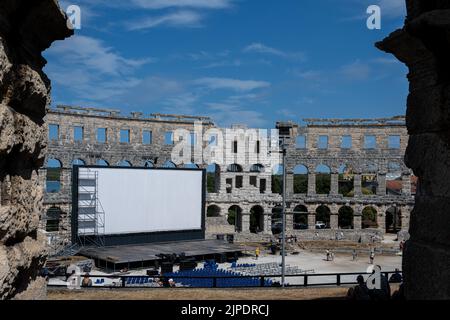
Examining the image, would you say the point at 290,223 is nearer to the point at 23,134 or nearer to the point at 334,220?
the point at 334,220

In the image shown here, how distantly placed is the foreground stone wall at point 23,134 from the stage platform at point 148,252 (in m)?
22.9

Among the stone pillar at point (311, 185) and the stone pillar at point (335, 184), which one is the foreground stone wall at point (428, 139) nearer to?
the stone pillar at point (311, 185)

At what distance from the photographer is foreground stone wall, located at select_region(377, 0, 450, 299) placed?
362 cm

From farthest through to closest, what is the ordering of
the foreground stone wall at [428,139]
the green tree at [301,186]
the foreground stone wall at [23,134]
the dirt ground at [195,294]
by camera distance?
the green tree at [301,186], the dirt ground at [195,294], the foreground stone wall at [428,139], the foreground stone wall at [23,134]

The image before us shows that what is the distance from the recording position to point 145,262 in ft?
92.5

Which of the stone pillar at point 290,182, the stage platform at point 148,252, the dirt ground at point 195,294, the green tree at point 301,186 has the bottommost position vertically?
the stage platform at point 148,252

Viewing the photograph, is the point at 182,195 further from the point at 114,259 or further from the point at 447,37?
the point at 447,37

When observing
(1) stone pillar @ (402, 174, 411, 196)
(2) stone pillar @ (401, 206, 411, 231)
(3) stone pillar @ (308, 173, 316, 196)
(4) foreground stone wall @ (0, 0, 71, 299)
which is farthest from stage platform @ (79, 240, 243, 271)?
(4) foreground stone wall @ (0, 0, 71, 299)

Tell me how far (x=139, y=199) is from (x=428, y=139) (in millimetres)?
29207

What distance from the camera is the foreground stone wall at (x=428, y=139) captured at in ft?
11.9

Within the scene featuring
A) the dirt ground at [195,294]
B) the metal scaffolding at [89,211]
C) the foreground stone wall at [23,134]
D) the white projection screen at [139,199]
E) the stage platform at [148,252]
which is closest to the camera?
the foreground stone wall at [23,134]

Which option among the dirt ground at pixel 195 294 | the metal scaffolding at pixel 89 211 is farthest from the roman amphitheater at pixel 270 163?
the dirt ground at pixel 195 294

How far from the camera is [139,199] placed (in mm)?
32000
